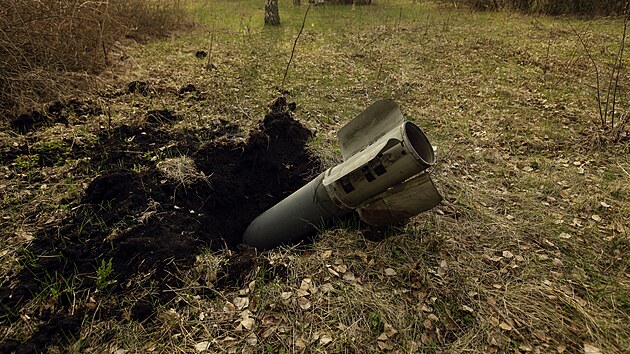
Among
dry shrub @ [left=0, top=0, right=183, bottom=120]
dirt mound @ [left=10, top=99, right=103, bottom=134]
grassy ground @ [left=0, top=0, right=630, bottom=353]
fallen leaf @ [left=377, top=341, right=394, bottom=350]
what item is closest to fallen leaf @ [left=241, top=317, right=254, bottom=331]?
grassy ground @ [left=0, top=0, right=630, bottom=353]

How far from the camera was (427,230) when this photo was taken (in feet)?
10.4

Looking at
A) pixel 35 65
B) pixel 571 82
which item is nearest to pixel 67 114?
pixel 35 65

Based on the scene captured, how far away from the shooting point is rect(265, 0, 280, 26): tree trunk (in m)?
10.6

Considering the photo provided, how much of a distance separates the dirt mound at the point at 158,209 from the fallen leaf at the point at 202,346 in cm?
40

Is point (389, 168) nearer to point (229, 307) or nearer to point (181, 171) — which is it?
point (229, 307)

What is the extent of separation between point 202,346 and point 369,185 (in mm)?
1483

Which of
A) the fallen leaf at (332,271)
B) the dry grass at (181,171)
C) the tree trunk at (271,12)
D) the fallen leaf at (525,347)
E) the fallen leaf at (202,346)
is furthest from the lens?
the tree trunk at (271,12)

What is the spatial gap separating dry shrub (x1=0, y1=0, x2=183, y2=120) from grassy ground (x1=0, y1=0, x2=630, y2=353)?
0.49 metres

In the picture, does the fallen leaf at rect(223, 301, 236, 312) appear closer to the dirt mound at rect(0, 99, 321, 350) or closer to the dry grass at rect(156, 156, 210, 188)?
the dirt mound at rect(0, 99, 321, 350)

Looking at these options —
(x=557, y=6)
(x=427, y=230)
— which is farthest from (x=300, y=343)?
(x=557, y=6)

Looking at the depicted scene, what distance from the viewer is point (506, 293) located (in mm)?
2688

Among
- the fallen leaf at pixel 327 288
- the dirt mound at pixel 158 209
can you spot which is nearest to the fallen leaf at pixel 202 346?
the dirt mound at pixel 158 209

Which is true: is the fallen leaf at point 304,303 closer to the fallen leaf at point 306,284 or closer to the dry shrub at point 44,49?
the fallen leaf at point 306,284

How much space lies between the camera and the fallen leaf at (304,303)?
8.26 feet
